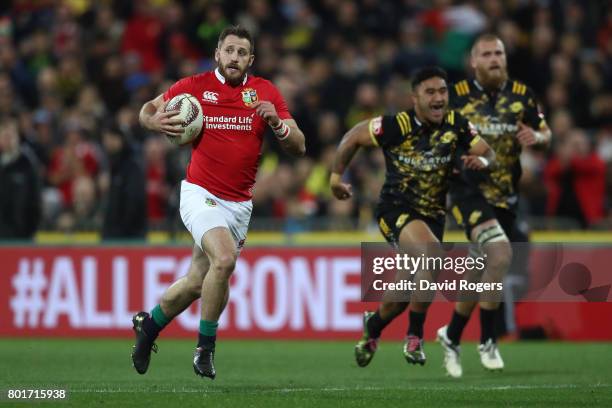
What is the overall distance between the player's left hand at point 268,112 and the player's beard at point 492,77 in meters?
3.20

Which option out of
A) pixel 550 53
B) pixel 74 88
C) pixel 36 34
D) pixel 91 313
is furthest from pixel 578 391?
pixel 36 34

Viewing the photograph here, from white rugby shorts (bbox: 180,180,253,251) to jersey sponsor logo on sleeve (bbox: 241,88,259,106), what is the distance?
0.75 metres

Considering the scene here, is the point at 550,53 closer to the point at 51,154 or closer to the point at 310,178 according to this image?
the point at 310,178

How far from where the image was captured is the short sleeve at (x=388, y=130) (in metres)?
11.0

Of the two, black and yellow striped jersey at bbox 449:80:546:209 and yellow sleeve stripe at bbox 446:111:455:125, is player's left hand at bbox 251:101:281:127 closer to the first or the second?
yellow sleeve stripe at bbox 446:111:455:125

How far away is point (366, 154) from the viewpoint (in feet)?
60.8

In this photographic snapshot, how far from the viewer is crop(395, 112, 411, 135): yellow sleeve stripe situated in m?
11.0

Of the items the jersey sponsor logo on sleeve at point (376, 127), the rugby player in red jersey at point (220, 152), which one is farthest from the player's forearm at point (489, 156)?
the rugby player in red jersey at point (220, 152)

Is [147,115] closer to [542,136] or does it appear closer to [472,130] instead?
[472,130]

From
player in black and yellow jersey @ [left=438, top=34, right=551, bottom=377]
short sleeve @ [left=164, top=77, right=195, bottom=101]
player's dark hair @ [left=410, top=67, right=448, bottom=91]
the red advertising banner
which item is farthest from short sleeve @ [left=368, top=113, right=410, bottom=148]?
the red advertising banner

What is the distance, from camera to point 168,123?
968 cm

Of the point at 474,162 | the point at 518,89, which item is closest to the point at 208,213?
the point at 474,162

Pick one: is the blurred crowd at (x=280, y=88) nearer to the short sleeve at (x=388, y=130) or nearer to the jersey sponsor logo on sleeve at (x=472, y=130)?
the jersey sponsor logo on sleeve at (x=472, y=130)

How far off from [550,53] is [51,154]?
775 cm
